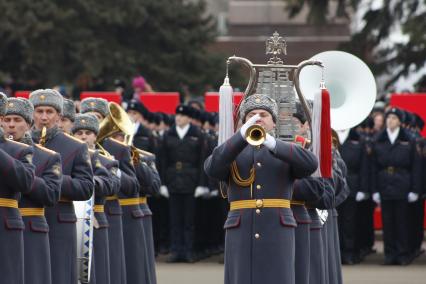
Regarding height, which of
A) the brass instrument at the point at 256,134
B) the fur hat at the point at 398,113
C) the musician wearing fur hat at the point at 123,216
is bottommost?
the musician wearing fur hat at the point at 123,216

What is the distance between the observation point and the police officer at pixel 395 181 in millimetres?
20812

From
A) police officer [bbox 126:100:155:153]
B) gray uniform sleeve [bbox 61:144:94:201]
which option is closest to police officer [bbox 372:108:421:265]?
police officer [bbox 126:100:155:153]

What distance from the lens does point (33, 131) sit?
1228cm

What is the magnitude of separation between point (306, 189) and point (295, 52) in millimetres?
33879

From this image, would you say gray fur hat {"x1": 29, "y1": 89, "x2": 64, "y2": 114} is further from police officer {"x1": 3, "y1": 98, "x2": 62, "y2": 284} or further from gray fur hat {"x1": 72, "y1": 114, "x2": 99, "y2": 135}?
gray fur hat {"x1": 72, "y1": 114, "x2": 99, "y2": 135}

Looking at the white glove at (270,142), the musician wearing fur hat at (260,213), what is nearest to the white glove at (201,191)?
the musician wearing fur hat at (260,213)

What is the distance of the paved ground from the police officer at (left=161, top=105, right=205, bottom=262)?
382 millimetres

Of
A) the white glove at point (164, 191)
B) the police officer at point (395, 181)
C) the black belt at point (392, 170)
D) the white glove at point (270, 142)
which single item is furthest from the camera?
the white glove at point (164, 191)

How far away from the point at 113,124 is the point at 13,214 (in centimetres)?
413

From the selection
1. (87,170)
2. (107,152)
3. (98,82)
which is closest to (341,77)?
(107,152)

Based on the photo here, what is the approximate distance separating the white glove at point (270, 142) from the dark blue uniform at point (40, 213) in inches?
63.9

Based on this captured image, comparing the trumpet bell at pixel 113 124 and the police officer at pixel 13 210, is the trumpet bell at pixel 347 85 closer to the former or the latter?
the trumpet bell at pixel 113 124

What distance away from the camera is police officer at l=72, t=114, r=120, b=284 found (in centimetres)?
1349

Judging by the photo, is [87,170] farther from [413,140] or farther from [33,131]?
[413,140]
